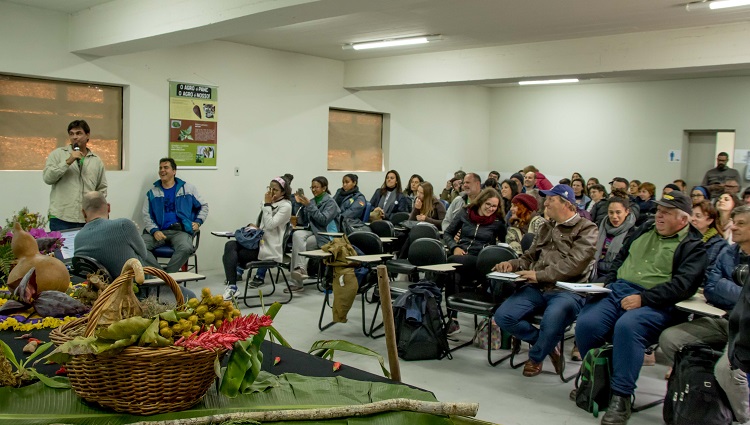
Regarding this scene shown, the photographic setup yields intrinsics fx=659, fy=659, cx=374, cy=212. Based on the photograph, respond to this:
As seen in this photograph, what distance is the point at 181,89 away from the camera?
809 cm

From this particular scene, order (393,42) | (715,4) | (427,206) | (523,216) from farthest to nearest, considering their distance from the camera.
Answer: (393,42) < (427,206) < (523,216) < (715,4)

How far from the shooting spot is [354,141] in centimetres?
1066

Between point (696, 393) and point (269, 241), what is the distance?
4387 millimetres

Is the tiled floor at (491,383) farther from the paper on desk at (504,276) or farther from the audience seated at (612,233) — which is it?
the audience seated at (612,233)

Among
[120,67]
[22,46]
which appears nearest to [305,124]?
[120,67]

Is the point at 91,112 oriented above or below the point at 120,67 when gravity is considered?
below

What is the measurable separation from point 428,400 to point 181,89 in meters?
7.10

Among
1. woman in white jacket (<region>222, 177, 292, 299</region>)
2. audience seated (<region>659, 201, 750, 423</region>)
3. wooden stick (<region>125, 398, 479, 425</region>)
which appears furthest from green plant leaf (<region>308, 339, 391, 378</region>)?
woman in white jacket (<region>222, 177, 292, 299</region>)

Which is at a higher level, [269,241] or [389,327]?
[389,327]

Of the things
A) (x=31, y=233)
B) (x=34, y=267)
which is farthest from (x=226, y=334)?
(x=31, y=233)

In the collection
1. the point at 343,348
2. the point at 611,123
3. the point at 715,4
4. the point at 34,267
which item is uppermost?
the point at 715,4

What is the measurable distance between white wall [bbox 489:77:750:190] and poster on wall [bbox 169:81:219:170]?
7030 mm

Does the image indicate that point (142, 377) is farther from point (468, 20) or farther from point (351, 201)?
point (351, 201)

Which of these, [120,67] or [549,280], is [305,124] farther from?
[549,280]
